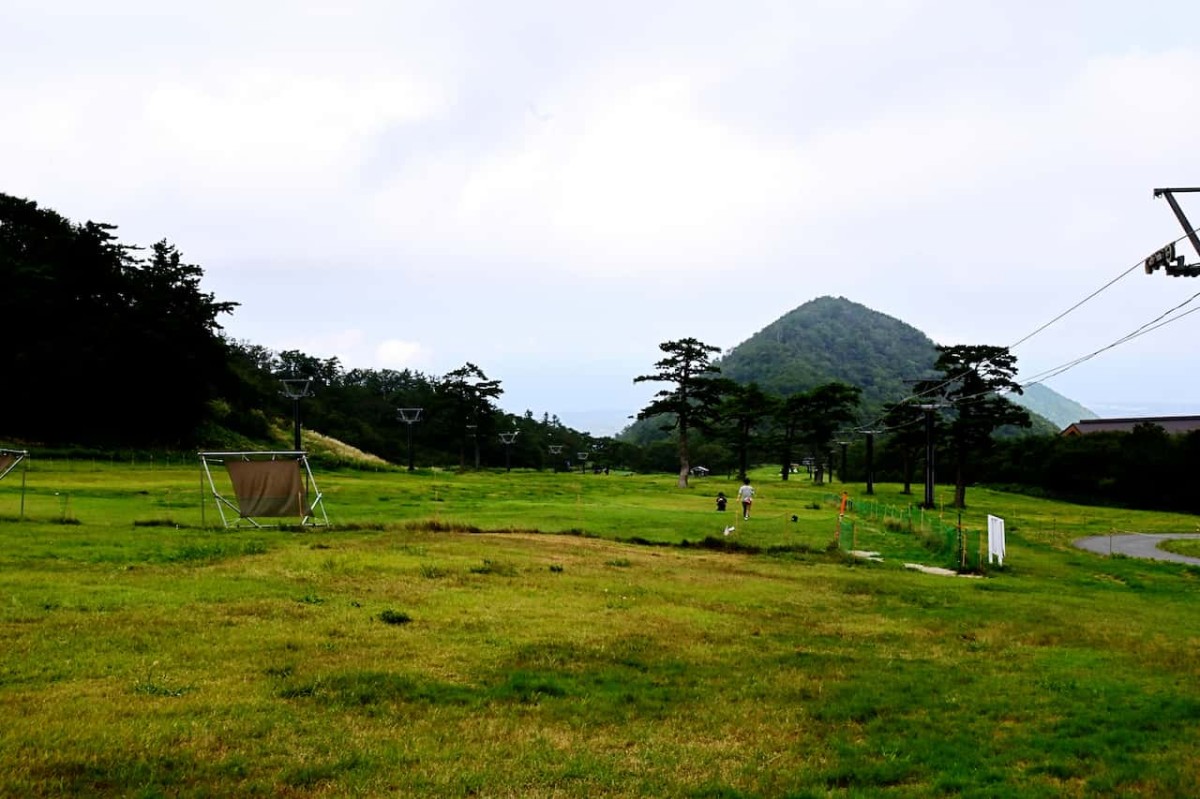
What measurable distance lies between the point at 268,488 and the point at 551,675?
18.4 m

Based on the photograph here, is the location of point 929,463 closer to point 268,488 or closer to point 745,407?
point 745,407

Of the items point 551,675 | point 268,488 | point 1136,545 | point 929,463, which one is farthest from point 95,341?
point 1136,545

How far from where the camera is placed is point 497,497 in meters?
46.3

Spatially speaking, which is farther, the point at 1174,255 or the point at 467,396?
the point at 467,396

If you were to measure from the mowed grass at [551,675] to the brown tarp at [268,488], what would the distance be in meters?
2.87

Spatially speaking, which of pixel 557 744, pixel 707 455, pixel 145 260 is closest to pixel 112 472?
pixel 145 260

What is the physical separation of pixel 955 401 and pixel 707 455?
92002mm

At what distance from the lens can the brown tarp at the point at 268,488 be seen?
989 inches

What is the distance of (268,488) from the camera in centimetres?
2558

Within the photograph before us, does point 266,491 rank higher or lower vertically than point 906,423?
lower

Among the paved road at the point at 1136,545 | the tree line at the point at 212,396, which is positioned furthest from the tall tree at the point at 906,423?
the paved road at the point at 1136,545

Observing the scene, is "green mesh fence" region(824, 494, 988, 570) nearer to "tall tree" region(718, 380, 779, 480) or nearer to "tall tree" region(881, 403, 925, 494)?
"tall tree" region(881, 403, 925, 494)

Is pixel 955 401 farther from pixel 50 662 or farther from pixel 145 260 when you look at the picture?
pixel 145 260

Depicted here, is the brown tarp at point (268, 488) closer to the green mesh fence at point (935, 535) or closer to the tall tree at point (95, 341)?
the green mesh fence at point (935, 535)
